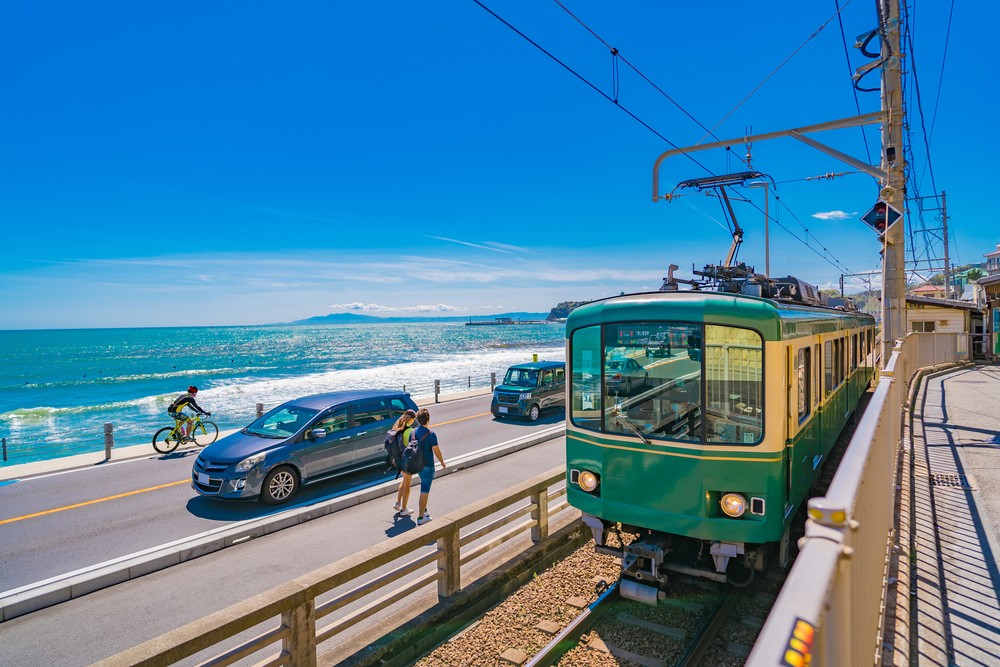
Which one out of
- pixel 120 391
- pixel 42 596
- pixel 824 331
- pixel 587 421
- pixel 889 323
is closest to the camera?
pixel 587 421

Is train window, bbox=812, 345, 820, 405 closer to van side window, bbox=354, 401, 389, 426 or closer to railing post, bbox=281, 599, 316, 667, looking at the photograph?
railing post, bbox=281, 599, 316, 667

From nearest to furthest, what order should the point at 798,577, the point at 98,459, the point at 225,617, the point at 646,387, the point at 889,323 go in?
1. the point at 798,577
2. the point at 225,617
3. the point at 646,387
4. the point at 889,323
5. the point at 98,459

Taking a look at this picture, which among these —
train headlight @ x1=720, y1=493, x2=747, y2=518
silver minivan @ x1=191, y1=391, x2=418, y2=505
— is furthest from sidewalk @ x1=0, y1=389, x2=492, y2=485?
train headlight @ x1=720, y1=493, x2=747, y2=518

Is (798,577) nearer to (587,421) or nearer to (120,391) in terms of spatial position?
(587,421)

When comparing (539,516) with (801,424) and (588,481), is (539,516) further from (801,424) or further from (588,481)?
(801,424)

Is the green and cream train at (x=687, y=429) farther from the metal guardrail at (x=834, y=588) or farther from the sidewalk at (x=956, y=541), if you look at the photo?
the metal guardrail at (x=834, y=588)

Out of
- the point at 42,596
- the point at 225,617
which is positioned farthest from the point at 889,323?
the point at 42,596

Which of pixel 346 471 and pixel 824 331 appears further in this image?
pixel 346 471

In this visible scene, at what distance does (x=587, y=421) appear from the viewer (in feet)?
18.7

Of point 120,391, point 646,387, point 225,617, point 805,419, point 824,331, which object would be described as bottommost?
point 120,391

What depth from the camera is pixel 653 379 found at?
5293 mm

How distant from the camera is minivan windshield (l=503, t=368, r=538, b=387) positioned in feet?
59.4

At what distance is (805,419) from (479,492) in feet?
19.7

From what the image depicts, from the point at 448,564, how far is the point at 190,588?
3527 millimetres
